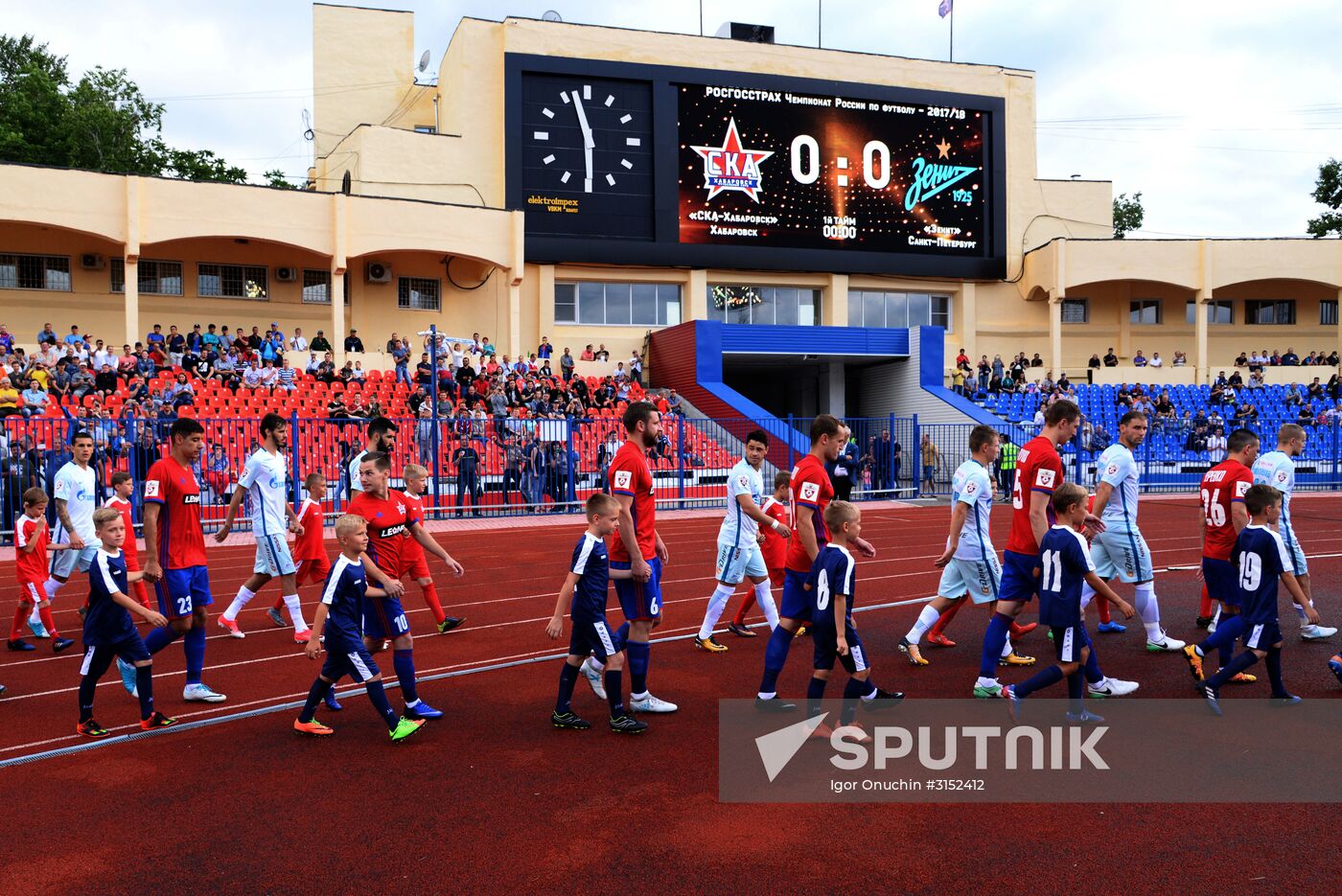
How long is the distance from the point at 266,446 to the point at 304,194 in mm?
22970

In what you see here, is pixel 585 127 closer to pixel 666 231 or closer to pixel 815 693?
pixel 666 231

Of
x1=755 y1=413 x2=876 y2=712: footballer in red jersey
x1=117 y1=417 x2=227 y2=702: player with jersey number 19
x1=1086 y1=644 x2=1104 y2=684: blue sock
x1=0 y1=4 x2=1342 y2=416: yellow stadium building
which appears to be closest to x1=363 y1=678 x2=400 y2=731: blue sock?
x1=117 y1=417 x2=227 y2=702: player with jersey number 19

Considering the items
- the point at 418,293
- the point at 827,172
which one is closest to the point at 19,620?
the point at 418,293

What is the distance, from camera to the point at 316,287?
3238cm

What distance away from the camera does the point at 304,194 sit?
2933 centimetres

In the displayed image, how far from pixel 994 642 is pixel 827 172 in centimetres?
3125

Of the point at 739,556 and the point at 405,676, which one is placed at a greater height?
the point at 739,556

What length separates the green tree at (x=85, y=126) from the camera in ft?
132

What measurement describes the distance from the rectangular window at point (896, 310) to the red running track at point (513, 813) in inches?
1205

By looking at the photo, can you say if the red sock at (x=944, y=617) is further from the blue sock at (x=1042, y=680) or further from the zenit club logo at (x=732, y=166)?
the zenit club logo at (x=732, y=166)

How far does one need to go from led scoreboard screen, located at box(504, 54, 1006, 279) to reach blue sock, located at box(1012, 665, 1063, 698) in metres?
29.1

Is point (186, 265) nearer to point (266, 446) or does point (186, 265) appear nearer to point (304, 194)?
point (304, 194)

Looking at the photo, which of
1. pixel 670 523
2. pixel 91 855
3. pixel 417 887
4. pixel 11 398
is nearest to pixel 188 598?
pixel 91 855

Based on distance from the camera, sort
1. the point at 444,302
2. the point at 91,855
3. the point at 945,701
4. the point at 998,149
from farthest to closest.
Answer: the point at 998,149 → the point at 444,302 → the point at 945,701 → the point at 91,855
